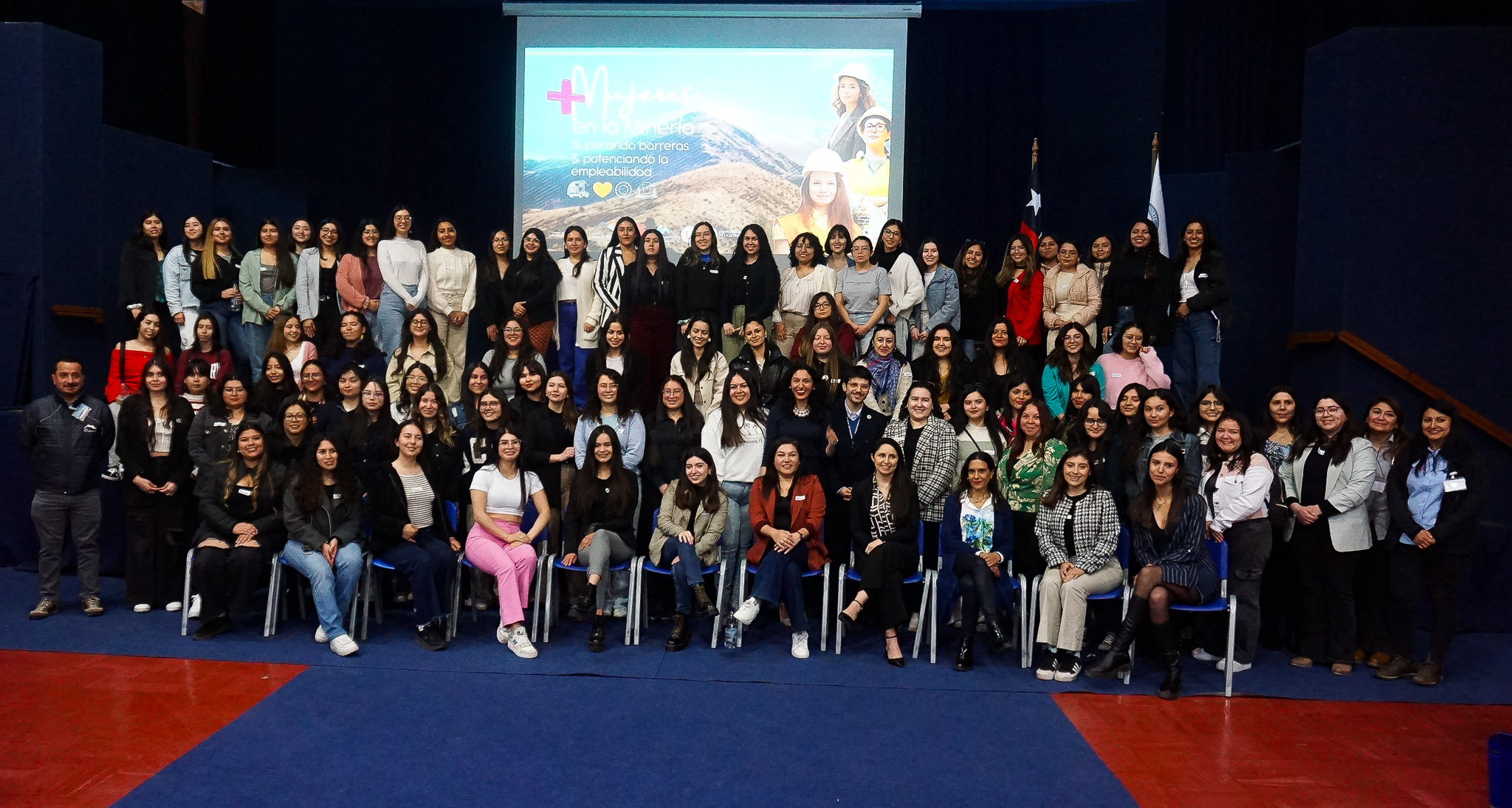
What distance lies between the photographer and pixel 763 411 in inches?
242

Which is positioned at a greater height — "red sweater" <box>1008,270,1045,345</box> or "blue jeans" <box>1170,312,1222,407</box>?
"red sweater" <box>1008,270,1045,345</box>

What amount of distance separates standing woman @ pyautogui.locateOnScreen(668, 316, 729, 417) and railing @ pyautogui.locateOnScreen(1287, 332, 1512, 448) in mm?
3449

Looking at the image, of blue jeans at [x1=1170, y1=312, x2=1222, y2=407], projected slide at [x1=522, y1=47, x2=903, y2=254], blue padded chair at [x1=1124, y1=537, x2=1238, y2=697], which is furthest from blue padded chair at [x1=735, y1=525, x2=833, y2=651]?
projected slide at [x1=522, y1=47, x2=903, y2=254]

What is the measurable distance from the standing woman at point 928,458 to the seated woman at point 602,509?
1449mm

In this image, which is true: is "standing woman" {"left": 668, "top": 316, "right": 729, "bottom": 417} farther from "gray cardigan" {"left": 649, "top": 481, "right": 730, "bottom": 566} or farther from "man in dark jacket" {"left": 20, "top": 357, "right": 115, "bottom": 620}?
"man in dark jacket" {"left": 20, "top": 357, "right": 115, "bottom": 620}

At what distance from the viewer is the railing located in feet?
20.1

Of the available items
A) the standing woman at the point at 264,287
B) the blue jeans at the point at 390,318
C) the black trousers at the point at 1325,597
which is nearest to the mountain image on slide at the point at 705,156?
the blue jeans at the point at 390,318

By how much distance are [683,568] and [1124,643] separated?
214 cm

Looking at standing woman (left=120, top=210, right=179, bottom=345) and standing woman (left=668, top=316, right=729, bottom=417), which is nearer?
standing woman (left=668, top=316, right=729, bottom=417)

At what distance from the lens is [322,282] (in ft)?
23.1

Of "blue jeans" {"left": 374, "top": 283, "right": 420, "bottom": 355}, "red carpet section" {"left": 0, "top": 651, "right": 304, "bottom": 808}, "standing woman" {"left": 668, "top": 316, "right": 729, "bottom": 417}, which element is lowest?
"red carpet section" {"left": 0, "top": 651, "right": 304, "bottom": 808}

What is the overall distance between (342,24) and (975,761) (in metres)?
8.57

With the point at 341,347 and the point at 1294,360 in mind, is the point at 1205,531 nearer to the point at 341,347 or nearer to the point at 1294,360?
the point at 1294,360

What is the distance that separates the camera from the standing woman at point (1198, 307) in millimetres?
6629
